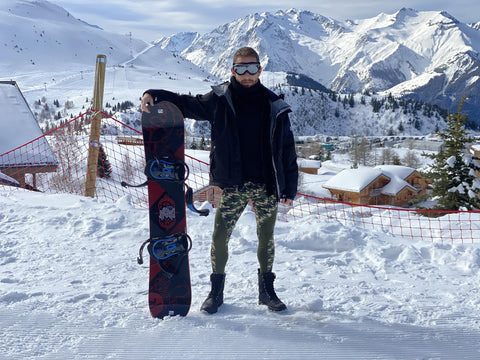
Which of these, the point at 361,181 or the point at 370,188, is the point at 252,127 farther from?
the point at 370,188

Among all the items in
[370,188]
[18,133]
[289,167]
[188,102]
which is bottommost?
[370,188]

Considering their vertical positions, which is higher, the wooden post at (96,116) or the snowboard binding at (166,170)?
the wooden post at (96,116)

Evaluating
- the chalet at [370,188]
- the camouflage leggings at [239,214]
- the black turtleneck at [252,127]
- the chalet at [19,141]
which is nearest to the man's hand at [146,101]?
the black turtleneck at [252,127]

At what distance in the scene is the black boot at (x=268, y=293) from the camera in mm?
3066

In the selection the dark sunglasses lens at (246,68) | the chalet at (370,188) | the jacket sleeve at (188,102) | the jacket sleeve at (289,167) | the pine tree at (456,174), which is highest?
the dark sunglasses lens at (246,68)

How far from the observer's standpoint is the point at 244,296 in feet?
11.0

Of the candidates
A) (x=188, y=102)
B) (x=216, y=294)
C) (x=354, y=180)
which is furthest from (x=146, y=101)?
(x=354, y=180)

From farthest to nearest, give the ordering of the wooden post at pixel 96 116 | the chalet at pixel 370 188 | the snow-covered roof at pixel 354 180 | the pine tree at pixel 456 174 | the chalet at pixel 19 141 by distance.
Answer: the chalet at pixel 370 188 → the snow-covered roof at pixel 354 180 → the pine tree at pixel 456 174 → the chalet at pixel 19 141 → the wooden post at pixel 96 116

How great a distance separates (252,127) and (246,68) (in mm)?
423

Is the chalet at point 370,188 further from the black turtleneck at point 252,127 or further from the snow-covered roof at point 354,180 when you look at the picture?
the black turtleneck at point 252,127

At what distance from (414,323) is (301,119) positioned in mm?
167848

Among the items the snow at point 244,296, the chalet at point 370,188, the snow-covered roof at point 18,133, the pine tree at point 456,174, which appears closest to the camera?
the snow at point 244,296

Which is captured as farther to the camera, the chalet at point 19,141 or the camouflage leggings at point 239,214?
the chalet at point 19,141

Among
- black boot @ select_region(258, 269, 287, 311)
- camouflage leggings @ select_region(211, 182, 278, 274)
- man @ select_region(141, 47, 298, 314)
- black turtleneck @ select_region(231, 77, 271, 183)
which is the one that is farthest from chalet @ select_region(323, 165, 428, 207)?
black turtleneck @ select_region(231, 77, 271, 183)
